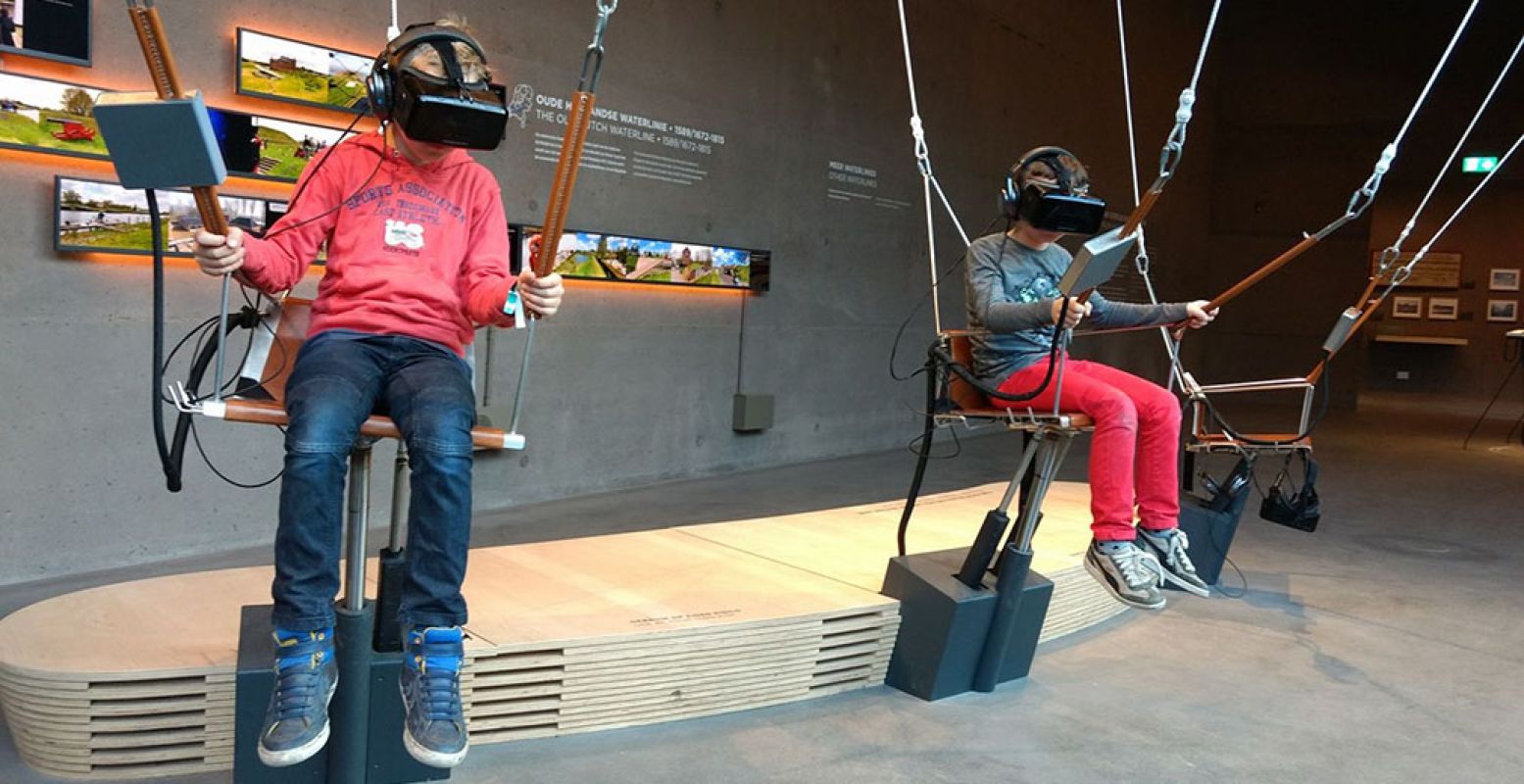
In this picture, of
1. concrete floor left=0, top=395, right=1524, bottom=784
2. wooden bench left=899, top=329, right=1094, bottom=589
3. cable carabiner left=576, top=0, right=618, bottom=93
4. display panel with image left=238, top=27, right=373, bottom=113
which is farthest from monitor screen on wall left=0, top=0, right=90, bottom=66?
wooden bench left=899, top=329, right=1094, bottom=589

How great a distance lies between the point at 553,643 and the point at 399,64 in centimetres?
131

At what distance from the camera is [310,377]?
83.7 inches

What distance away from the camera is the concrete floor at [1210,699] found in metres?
2.75

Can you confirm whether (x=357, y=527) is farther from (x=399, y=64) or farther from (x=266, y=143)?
(x=266, y=143)

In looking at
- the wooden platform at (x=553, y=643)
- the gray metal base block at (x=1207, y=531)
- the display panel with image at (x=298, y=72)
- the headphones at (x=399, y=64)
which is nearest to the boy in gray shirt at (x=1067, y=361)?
the wooden platform at (x=553, y=643)

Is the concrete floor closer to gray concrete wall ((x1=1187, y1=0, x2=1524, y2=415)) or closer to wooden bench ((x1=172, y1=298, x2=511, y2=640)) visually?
wooden bench ((x1=172, y1=298, x2=511, y2=640))

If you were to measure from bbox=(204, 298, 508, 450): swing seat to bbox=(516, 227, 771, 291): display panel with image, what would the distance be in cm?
297

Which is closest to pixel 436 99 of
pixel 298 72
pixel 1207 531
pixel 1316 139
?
pixel 298 72

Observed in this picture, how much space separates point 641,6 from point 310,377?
4481 millimetres

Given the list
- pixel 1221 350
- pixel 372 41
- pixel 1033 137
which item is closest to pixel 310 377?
pixel 372 41

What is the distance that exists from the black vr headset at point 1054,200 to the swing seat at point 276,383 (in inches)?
66.6

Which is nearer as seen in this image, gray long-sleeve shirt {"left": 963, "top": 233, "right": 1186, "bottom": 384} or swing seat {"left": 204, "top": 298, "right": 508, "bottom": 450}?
swing seat {"left": 204, "top": 298, "right": 508, "bottom": 450}

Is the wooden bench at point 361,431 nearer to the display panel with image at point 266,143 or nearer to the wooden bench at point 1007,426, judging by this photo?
the wooden bench at point 1007,426

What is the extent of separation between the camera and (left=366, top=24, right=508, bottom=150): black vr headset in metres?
2.21
